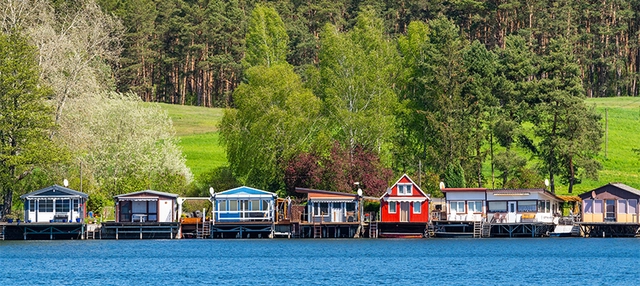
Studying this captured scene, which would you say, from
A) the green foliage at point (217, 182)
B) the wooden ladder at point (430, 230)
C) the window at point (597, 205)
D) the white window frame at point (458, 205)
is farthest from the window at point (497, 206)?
the green foliage at point (217, 182)

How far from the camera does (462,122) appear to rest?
10719cm

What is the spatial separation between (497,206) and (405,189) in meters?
7.59

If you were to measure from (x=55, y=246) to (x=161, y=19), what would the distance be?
262 feet

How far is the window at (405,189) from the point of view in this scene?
94.6m

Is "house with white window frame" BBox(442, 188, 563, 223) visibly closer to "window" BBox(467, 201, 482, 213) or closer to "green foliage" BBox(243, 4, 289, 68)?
"window" BBox(467, 201, 482, 213)

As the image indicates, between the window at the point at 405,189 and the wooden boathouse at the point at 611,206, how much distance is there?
44.1 ft

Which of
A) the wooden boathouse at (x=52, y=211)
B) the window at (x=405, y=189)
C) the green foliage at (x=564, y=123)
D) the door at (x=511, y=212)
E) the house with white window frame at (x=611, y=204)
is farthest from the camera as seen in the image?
the green foliage at (x=564, y=123)

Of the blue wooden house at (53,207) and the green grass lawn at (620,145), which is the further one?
the green grass lawn at (620,145)

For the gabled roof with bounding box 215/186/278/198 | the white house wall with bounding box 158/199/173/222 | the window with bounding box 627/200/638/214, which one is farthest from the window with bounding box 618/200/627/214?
the white house wall with bounding box 158/199/173/222

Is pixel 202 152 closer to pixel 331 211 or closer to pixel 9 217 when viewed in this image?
pixel 9 217

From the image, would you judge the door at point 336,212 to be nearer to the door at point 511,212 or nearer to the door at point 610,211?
the door at point 511,212

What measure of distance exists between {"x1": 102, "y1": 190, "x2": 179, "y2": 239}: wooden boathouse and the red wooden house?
16.5m

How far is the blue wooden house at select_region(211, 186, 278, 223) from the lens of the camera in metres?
94.9

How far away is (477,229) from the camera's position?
97250mm
